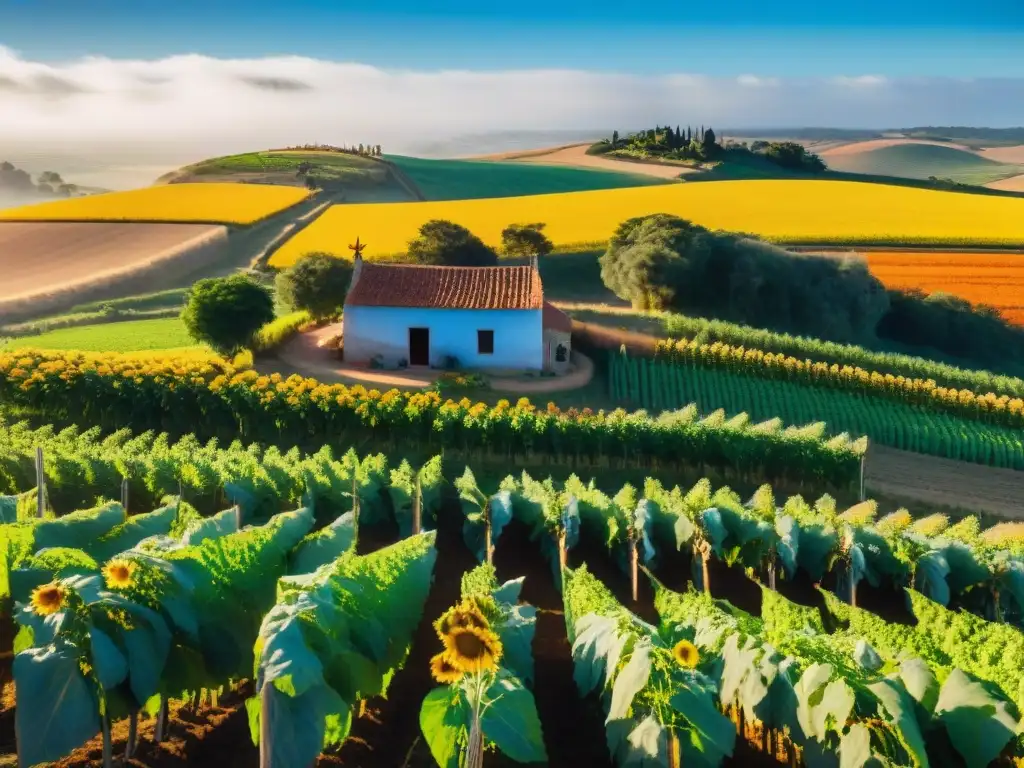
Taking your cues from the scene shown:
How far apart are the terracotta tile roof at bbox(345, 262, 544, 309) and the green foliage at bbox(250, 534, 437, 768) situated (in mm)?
16099

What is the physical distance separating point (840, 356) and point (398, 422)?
13.2 m

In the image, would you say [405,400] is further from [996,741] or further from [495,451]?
[996,741]

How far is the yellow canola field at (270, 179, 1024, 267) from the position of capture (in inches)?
1544

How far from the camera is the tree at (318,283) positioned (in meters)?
27.0

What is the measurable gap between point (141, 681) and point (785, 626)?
4.48 m

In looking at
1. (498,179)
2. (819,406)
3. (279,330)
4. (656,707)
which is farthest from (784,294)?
(656,707)

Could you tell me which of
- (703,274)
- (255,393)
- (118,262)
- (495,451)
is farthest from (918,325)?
(118,262)

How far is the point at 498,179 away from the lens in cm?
5191

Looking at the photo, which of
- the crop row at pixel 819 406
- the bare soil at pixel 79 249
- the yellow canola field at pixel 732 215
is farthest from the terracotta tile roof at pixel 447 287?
the bare soil at pixel 79 249

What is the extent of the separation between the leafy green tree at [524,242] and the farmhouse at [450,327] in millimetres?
13223

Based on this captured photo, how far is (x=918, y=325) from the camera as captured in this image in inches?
1350

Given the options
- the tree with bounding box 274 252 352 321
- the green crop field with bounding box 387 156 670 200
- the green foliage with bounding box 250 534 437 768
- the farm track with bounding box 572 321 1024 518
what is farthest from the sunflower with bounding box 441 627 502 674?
the green crop field with bounding box 387 156 670 200

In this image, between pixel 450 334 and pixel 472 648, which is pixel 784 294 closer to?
pixel 450 334

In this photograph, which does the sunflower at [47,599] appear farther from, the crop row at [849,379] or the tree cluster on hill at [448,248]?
the tree cluster on hill at [448,248]
